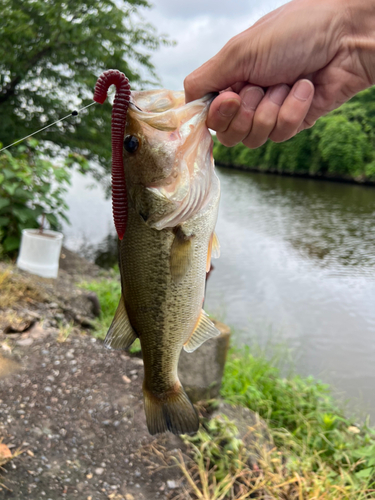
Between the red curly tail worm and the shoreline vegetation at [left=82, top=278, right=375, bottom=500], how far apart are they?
7.08 feet

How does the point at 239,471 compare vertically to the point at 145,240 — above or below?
below

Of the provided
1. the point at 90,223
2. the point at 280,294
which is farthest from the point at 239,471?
the point at 90,223

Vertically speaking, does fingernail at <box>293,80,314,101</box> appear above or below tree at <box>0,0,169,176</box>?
below

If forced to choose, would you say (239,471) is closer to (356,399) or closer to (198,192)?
(198,192)

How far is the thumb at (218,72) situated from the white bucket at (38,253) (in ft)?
16.5

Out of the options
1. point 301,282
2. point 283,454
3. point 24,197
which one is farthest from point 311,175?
point 283,454

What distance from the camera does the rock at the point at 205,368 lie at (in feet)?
12.8

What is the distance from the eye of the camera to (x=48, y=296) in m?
5.57

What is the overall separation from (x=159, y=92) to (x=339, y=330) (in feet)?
25.8

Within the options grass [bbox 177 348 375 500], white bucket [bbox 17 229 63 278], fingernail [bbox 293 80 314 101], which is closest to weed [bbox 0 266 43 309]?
white bucket [bbox 17 229 63 278]

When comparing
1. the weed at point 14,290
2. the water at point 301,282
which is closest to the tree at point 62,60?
the water at point 301,282

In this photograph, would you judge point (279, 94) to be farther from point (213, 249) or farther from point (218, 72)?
point (213, 249)

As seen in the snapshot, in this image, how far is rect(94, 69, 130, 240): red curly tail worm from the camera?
139 centimetres

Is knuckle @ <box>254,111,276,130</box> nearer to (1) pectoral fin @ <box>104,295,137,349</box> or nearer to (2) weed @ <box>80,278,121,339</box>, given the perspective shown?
(1) pectoral fin @ <box>104,295,137,349</box>
